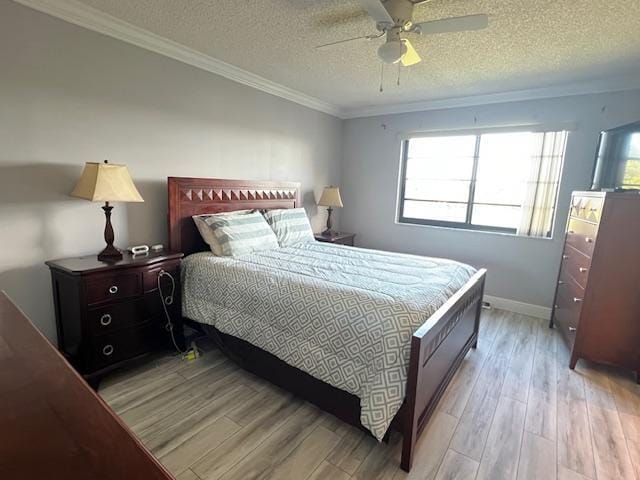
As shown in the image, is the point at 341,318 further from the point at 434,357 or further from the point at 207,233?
the point at 207,233

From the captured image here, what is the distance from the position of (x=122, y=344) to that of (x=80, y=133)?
147 cm

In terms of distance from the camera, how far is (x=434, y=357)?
177 cm

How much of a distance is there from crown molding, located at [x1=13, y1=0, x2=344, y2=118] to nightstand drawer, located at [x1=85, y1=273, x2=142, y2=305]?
1687mm

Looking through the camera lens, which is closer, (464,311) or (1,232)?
(1,232)

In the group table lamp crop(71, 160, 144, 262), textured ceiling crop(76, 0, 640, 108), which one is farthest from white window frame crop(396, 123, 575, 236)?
table lamp crop(71, 160, 144, 262)

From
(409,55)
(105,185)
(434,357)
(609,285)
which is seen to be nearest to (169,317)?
(105,185)

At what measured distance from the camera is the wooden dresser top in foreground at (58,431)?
0.54m

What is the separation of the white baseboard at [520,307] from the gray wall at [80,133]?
3354 millimetres

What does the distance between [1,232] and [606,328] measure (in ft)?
13.7

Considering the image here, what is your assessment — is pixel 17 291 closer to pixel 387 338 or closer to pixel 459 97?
pixel 387 338

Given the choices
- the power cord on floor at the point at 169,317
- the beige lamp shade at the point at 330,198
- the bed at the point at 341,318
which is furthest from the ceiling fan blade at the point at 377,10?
the beige lamp shade at the point at 330,198

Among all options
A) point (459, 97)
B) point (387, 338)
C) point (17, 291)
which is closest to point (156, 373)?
point (17, 291)

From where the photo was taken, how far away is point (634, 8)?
6.05 ft

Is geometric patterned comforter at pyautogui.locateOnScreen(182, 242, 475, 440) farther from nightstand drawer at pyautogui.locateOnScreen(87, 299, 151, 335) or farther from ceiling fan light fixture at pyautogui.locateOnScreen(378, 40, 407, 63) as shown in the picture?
ceiling fan light fixture at pyautogui.locateOnScreen(378, 40, 407, 63)
